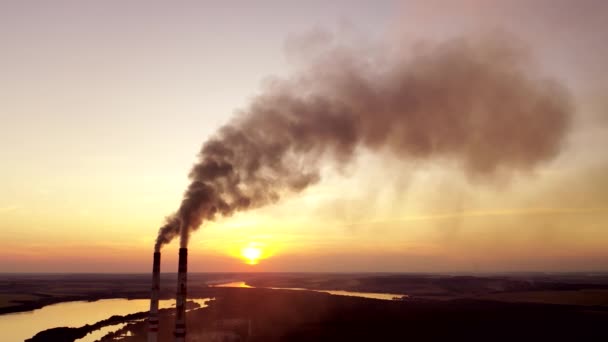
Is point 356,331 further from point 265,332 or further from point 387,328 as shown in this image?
point 265,332

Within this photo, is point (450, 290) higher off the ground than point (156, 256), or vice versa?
point (156, 256)

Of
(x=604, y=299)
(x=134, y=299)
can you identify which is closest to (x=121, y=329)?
(x=134, y=299)

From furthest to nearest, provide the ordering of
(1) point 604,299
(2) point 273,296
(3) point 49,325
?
(2) point 273,296, (1) point 604,299, (3) point 49,325

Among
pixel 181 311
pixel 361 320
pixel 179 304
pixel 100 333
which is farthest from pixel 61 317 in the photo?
pixel 179 304

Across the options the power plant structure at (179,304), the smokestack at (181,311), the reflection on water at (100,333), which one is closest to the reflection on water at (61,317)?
the reflection on water at (100,333)

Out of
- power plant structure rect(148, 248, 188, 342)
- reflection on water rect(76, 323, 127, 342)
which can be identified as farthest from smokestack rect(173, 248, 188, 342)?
reflection on water rect(76, 323, 127, 342)

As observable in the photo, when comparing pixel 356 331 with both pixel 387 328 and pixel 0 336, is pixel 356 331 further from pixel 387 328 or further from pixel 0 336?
pixel 0 336

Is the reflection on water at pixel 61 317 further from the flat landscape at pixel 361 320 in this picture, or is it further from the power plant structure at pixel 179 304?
→ the power plant structure at pixel 179 304

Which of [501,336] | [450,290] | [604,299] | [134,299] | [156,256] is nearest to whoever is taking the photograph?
[156,256]

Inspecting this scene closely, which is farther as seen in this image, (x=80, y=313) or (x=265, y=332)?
(x=80, y=313)

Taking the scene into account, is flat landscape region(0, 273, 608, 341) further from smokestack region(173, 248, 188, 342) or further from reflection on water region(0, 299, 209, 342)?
smokestack region(173, 248, 188, 342)
